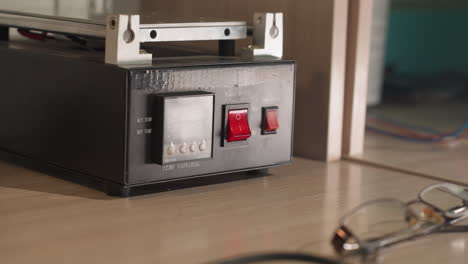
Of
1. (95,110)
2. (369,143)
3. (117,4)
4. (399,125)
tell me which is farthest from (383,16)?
(95,110)

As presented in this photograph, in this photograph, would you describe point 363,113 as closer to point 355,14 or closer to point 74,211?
point 355,14

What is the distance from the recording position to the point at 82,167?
2.85 ft

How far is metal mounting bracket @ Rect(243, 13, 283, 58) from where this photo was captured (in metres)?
0.94

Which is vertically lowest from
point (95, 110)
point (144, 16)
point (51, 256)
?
point (51, 256)

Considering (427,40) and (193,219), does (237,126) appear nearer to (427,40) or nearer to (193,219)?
(193,219)

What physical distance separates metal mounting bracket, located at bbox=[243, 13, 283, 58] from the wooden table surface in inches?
5.9

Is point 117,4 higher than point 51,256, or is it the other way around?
point 117,4

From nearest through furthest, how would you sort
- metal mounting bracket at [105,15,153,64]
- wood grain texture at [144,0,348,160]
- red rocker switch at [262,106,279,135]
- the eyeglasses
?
the eyeglasses, metal mounting bracket at [105,15,153,64], red rocker switch at [262,106,279,135], wood grain texture at [144,0,348,160]

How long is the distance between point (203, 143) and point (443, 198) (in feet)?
0.88

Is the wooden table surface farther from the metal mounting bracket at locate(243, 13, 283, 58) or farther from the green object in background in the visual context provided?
the green object in background

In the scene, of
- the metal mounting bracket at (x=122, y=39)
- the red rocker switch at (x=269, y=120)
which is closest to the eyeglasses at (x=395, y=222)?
the red rocker switch at (x=269, y=120)

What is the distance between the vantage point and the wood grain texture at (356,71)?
105 centimetres

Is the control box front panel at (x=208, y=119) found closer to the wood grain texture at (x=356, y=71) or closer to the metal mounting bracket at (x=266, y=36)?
the metal mounting bracket at (x=266, y=36)

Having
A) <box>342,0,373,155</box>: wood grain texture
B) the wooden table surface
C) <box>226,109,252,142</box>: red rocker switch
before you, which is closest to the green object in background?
<box>342,0,373,155</box>: wood grain texture
